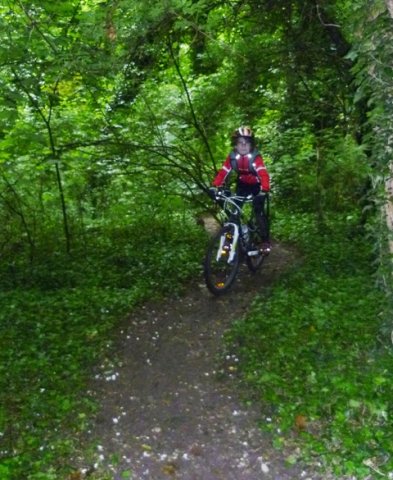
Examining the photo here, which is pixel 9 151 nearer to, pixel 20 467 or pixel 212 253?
pixel 212 253

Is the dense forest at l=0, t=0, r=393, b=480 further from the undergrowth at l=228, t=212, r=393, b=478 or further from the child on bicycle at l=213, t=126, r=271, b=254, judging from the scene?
the child on bicycle at l=213, t=126, r=271, b=254

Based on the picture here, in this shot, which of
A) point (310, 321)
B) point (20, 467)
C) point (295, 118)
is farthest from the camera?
point (295, 118)

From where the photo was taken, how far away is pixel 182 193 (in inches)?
391

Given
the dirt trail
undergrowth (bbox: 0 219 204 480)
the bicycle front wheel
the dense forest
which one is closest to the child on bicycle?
the bicycle front wheel

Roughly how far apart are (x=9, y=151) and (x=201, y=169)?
140 inches

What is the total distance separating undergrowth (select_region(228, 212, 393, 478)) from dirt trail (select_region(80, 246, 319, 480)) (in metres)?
0.23

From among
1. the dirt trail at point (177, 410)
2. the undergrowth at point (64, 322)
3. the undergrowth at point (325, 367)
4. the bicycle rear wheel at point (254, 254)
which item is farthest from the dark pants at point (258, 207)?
the dirt trail at point (177, 410)

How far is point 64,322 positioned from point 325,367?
3.25 metres

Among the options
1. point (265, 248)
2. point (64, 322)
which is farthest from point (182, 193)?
point (64, 322)

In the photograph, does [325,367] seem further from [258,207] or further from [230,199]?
[258,207]

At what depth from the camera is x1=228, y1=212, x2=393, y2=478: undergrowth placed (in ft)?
14.8

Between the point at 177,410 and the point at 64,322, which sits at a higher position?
the point at 64,322

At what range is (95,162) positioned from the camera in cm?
902

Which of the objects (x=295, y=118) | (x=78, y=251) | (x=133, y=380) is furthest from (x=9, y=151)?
(x=295, y=118)
